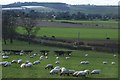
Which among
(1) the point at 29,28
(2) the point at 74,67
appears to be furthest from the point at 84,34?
(2) the point at 74,67

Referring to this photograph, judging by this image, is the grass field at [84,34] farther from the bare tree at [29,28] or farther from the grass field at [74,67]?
the grass field at [74,67]

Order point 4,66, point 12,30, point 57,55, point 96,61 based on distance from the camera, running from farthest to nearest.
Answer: point 12,30
point 57,55
point 96,61
point 4,66

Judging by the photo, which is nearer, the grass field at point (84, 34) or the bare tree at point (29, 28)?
the bare tree at point (29, 28)

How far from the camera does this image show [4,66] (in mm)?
35719

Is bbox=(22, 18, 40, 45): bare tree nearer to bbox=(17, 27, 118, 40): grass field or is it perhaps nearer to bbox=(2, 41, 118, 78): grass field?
bbox=(17, 27, 118, 40): grass field

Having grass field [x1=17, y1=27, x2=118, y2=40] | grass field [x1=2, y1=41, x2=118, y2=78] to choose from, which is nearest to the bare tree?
grass field [x1=17, y1=27, x2=118, y2=40]

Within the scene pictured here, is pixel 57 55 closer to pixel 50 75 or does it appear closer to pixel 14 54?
pixel 14 54

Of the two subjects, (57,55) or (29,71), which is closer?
(29,71)

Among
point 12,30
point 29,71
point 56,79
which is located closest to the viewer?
point 56,79

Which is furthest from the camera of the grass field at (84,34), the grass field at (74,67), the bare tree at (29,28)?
the grass field at (84,34)

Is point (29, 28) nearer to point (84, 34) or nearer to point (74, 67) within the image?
point (84, 34)

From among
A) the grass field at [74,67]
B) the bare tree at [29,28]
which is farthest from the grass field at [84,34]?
the grass field at [74,67]

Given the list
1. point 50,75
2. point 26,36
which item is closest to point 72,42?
point 26,36

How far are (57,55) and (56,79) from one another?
20.5 m
